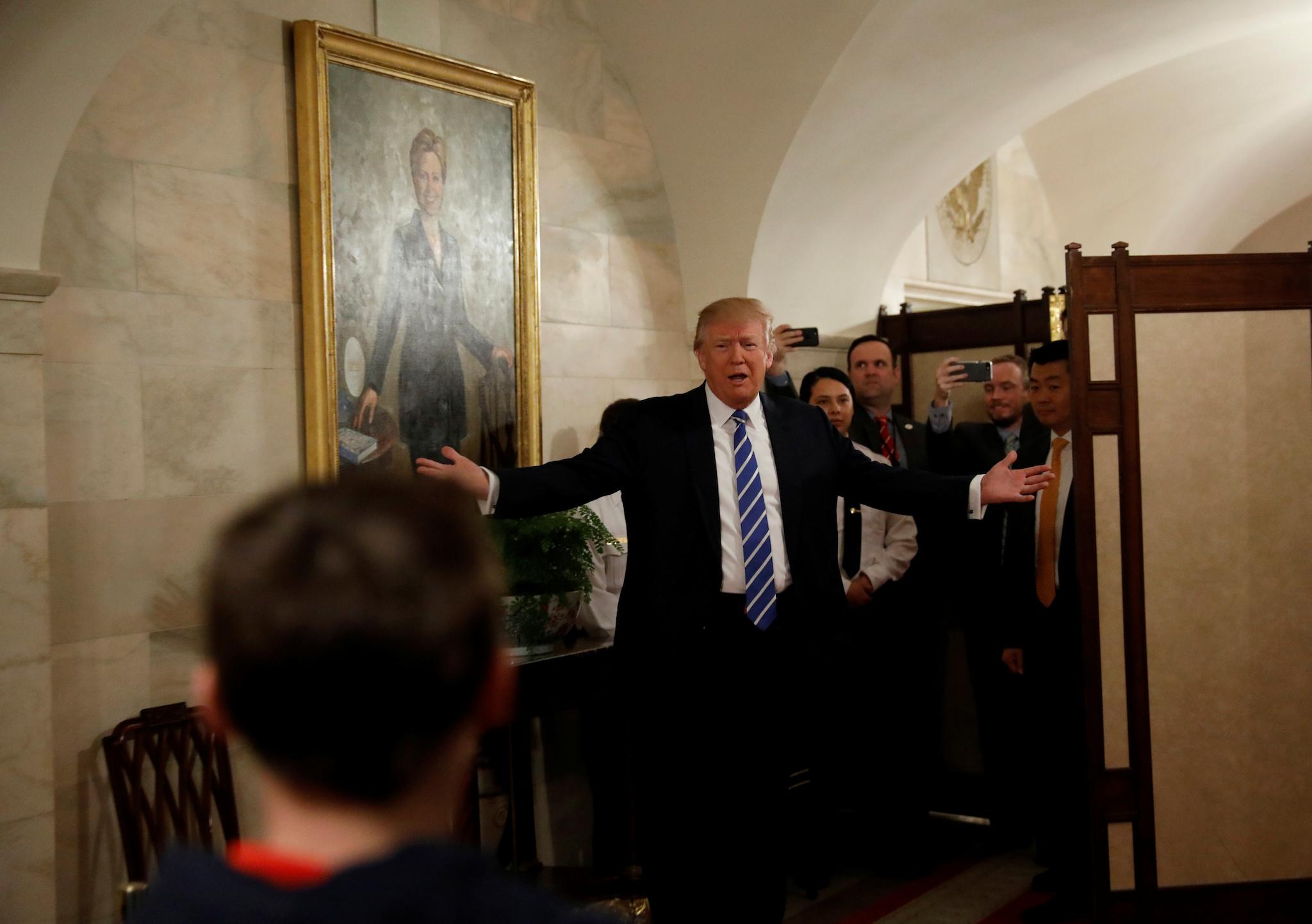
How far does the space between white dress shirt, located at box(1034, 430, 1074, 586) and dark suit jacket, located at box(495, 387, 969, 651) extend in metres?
0.78

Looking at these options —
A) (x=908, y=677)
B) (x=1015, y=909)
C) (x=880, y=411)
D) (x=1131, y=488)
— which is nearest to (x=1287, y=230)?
(x=880, y=411)

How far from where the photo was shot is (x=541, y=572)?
367 centimetres

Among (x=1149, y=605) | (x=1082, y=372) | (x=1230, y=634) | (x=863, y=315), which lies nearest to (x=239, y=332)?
(x=1082, y=372)

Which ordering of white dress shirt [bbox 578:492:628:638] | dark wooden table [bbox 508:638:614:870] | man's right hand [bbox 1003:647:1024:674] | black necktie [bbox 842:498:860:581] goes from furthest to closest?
1. black necktie [bbox 842:498:860:581]
2. man's right hand [bbox 1003:647:1024:674]
3. white dress shirt [bbox 578:492:628:638]
4. dark wooden table [bbox 508:638:614:870]

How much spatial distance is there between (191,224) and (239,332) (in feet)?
1.16

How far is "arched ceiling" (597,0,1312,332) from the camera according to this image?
466cm

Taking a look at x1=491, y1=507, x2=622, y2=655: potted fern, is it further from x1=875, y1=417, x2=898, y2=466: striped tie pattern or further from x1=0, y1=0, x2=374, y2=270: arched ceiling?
x1=0, y1=0, x2=374, y2=270: arched ceiling

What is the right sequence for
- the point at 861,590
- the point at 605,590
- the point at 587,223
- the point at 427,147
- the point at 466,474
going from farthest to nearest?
the point at 587,223 → the point at 861,590 → the point at 427,147 → the point at 605,590 → the point at 466,474

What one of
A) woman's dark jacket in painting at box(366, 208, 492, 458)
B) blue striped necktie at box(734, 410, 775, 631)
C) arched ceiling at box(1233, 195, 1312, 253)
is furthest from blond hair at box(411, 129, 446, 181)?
arched ceiling at box(1233, 195, 1312, 253)

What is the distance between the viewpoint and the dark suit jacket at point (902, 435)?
4.64 m

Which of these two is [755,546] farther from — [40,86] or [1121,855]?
[40,86]

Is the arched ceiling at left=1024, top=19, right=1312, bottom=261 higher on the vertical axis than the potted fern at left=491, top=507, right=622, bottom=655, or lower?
higher

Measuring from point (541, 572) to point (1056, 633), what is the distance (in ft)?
5.62

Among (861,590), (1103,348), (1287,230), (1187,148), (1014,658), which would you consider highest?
(1187,148)
